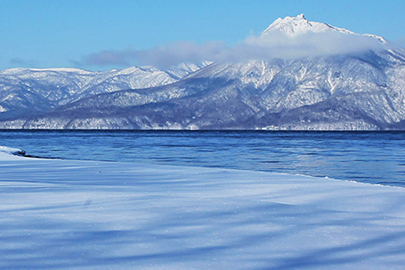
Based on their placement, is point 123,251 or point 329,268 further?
point 123,251

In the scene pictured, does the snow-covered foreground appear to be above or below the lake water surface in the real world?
above

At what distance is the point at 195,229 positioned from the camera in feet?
23.9

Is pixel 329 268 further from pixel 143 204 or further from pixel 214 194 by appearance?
pixel 214 194

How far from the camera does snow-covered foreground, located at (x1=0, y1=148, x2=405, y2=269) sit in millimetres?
5898

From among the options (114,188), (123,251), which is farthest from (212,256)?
(114,188)

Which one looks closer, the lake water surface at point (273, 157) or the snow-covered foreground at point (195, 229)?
the snow-covered foreground at point (195, 229)

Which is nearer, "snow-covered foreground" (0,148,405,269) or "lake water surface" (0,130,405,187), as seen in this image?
"snow-covered foreground" (0,148,405,269)

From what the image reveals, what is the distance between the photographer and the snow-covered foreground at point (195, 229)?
590 cm

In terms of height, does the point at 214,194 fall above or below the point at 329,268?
below

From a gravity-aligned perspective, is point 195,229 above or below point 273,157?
above

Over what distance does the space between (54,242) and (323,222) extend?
4036 mm

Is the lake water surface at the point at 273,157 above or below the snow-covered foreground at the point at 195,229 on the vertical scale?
below

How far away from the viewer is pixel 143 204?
30.1 ft

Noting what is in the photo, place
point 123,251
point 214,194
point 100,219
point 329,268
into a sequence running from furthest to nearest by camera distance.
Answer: point 214,194 < point 100,219 < point 123,251 < point 329,268
